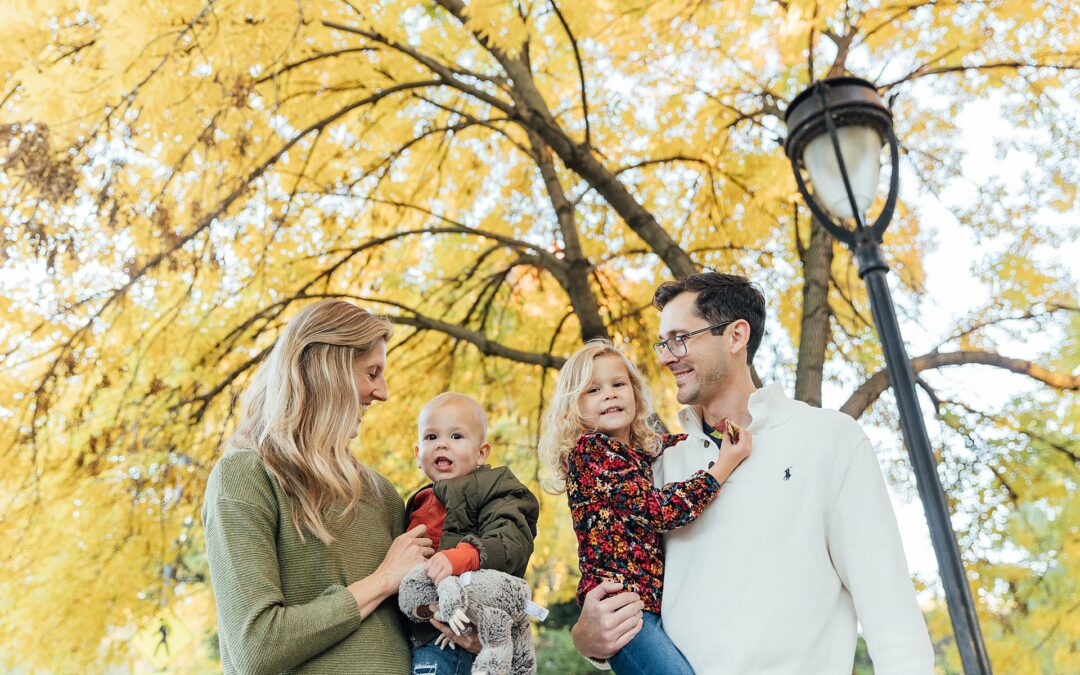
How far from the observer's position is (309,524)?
5.99ft

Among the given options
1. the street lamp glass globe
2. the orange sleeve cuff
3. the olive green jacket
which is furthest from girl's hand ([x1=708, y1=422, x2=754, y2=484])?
the street lamp glass globe

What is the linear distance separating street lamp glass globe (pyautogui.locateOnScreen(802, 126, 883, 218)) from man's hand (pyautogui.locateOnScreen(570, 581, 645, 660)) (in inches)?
55.8

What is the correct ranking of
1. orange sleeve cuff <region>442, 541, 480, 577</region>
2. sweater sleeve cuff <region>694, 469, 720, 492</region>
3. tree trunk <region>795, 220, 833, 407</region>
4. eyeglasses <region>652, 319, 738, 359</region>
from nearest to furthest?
orange sleeve cuff <region>442, 541, 480, 577</region> < sweater sleeve cuff <region>694, 469, 720, 492</region> < eyeglasses <region>652, 319, 738, 359</region> < tree trunk <region>795, 220, 833, 407</region>

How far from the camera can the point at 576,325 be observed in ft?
21.7

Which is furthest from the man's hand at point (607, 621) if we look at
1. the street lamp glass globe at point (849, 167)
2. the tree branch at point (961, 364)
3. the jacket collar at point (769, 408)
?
the tree branch at point (961, 364)

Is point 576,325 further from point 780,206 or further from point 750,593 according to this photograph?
point 750,593

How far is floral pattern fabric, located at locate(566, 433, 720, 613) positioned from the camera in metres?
2.05

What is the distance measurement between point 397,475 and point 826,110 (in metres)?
4.28

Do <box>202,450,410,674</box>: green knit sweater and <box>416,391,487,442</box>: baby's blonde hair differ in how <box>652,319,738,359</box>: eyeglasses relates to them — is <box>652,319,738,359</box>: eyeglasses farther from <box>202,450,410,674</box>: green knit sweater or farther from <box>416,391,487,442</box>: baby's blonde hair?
<box>202,450,410,674</box>: green knit sweater

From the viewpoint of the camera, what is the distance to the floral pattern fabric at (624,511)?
80.8 inches

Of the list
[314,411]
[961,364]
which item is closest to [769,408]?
[314,411]

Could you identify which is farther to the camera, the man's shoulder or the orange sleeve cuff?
the man's shoulder

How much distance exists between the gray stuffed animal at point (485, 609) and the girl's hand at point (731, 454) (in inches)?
20.5

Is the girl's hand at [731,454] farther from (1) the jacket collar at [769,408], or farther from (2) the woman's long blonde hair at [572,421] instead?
(2) the woman's long blonde hair at [572,421]
